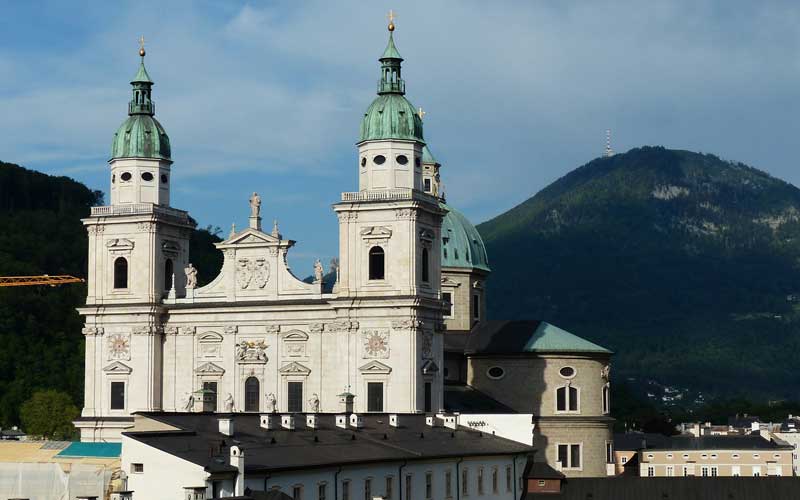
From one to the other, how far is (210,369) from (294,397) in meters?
5.42

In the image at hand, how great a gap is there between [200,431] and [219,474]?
923 centimetres

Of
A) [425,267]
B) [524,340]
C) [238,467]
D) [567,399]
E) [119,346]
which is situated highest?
[425,267]

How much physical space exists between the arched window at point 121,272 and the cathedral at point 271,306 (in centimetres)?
8

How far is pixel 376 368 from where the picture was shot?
9169cm

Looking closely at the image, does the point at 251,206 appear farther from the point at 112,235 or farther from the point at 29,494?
the point at 29,494

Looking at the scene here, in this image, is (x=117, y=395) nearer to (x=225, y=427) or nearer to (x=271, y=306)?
(x=271, y=306)

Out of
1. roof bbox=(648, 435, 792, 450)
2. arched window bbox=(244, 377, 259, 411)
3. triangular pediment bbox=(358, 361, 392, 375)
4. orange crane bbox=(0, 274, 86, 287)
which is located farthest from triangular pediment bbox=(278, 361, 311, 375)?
orange crane bbox=(0, 274, 86, 287)

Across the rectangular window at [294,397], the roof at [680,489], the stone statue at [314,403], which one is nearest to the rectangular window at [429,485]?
the roof at [680,489]

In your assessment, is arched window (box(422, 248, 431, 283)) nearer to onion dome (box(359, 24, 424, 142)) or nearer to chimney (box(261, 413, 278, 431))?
onion dome (box(359, 24, 424, 142))

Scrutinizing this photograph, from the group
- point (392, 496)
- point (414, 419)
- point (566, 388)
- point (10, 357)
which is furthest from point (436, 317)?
point (10, 357)

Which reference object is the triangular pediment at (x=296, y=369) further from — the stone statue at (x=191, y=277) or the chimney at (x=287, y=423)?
the chimney at (x=287, y=423)

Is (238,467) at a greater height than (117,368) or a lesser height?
lesser

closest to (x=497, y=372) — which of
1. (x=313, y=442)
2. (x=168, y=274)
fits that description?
(x=168, y=274)

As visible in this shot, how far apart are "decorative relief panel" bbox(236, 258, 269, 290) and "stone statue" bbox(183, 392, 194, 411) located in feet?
22.2
